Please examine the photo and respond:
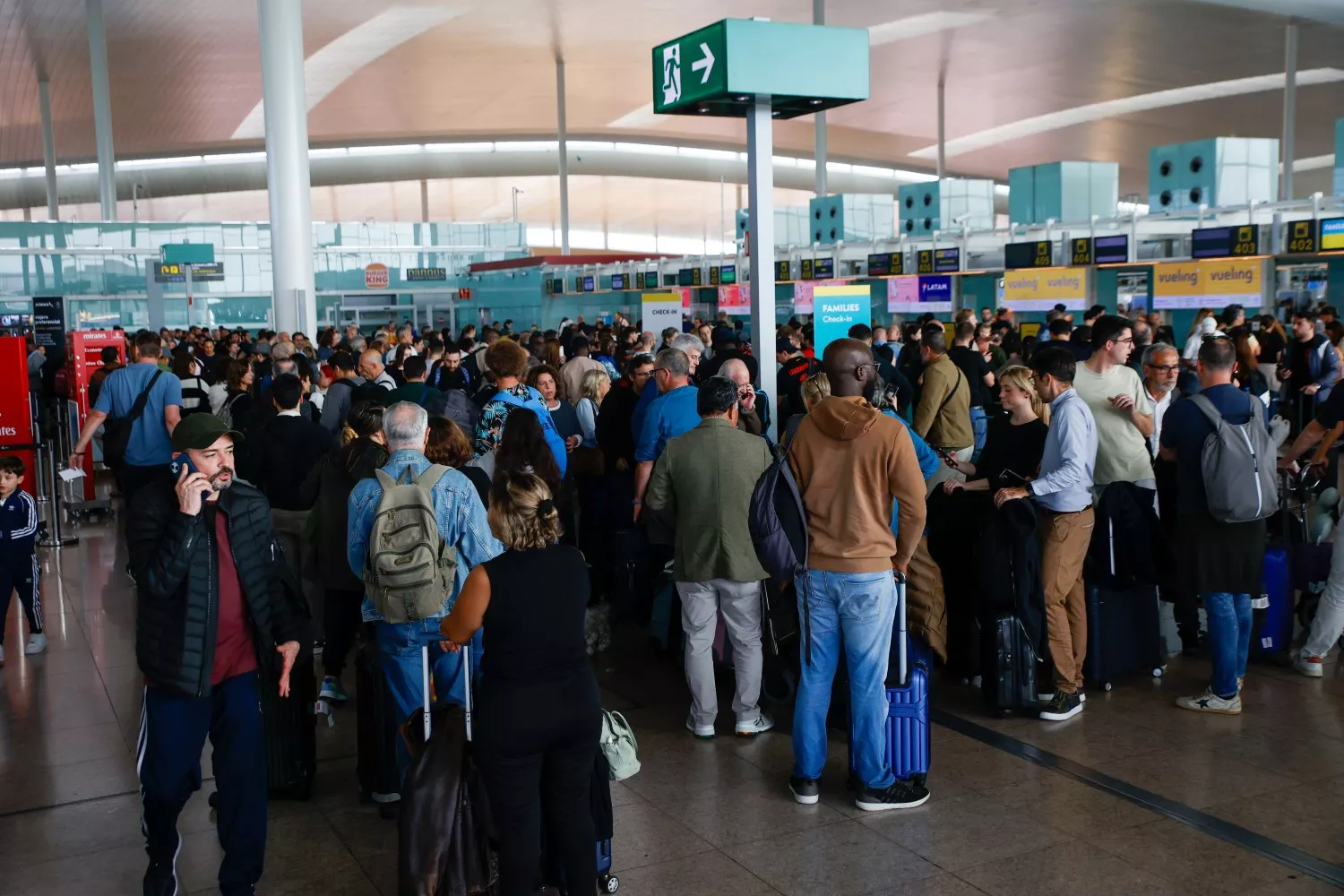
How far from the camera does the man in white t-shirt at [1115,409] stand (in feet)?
18.8

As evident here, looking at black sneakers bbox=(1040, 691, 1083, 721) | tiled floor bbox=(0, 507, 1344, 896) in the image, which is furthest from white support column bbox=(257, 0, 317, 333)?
black sneakers bbox=(1040, 691, 1083, 721)

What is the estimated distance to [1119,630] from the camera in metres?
5.72

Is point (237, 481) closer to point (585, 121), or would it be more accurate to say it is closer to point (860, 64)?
point (860, 64)

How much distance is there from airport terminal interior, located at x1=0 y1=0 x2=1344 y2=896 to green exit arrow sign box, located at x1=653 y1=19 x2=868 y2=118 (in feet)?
0.07

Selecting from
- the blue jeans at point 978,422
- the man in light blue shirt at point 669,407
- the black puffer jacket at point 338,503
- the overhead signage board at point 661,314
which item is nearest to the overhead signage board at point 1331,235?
the blue jeans at point 978,422

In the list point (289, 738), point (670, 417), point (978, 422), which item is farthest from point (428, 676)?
point (978, 422)

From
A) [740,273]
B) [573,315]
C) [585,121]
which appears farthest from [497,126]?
[740,273]

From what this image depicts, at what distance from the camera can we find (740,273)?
67.1 ft

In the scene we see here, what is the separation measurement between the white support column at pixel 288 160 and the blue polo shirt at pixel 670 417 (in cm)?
1201

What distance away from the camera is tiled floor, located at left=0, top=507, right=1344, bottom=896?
12.7 feet

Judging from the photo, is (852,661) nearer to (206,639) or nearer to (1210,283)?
(206,639)

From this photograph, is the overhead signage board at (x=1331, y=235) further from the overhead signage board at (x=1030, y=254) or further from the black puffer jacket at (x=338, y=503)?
the black puffer jacket at (x=338, y=503)

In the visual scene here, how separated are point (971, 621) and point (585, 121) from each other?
122 ft

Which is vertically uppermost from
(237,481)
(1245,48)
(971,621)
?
(1245,48)
